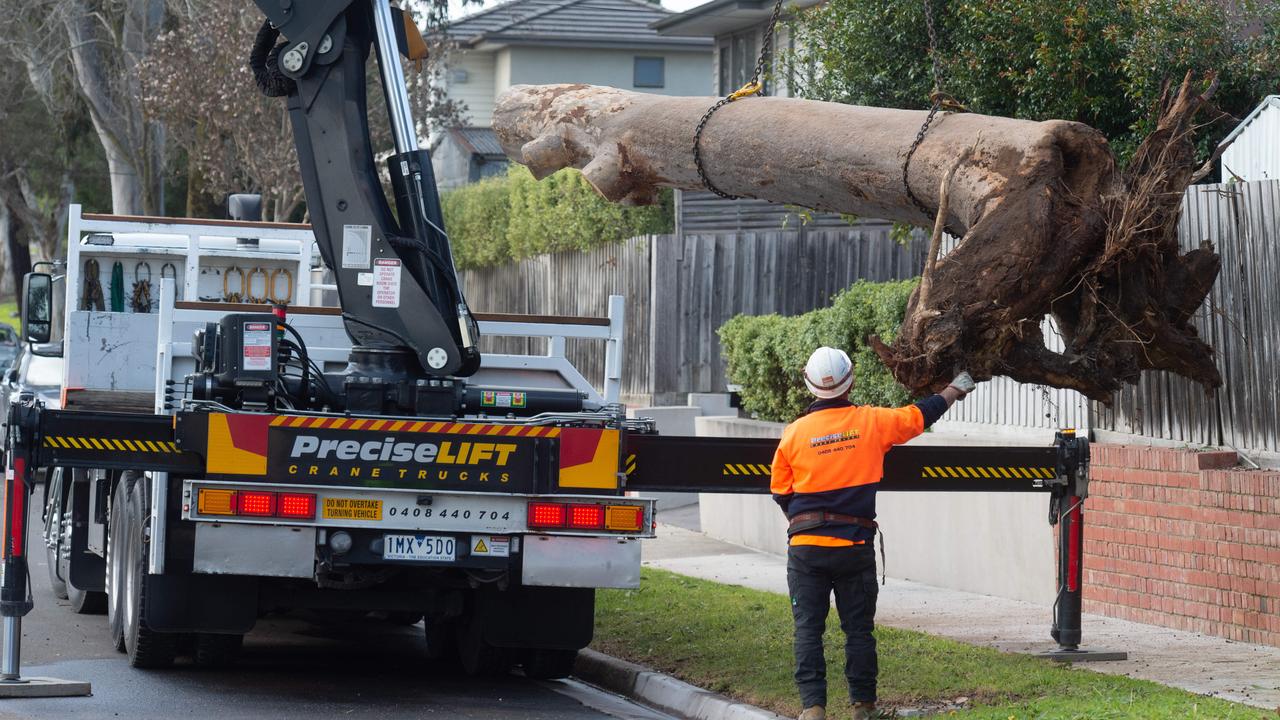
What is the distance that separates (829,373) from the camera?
719 centimetres

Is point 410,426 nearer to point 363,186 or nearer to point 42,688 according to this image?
point 363,186

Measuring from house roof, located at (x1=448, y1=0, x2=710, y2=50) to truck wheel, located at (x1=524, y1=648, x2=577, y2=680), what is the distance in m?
31.4

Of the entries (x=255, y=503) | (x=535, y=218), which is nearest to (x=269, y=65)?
(x=255, y=503)

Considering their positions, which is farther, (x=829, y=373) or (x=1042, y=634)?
(x=1042, y=634)

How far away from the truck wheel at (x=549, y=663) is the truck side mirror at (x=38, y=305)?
16.0 feet

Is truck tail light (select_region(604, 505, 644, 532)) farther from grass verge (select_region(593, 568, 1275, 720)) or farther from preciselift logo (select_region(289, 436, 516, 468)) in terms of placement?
grass verge (select_region(593, 568, 1275, 720))

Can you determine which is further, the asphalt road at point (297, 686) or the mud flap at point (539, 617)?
the mud flap at point (539, 617)

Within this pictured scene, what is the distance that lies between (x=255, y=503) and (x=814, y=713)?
274 centimetres

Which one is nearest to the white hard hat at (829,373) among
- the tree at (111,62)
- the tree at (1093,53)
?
the tree at (1093,53)

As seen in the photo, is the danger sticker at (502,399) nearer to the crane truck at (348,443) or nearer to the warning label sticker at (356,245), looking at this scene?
the crane truck at (348,443)

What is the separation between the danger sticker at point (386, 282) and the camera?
8.91 m

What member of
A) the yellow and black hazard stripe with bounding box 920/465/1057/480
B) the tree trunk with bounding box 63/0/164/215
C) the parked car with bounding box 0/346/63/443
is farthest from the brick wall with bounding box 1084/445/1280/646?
the tree trunk with bounding box 63/0/164/215

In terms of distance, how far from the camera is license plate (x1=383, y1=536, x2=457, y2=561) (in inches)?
317

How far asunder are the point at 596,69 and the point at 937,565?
101ft
